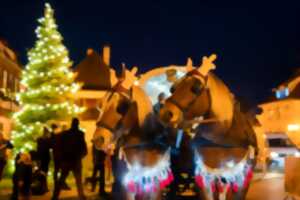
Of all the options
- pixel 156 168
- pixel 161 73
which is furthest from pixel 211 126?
pixel 161 73

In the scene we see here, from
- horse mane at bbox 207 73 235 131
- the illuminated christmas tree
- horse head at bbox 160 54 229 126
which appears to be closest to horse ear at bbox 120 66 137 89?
horse head at bbox 160 54 229 126

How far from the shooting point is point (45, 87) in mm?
22062

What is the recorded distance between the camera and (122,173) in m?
8.21

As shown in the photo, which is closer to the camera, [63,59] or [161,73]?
[161,73]

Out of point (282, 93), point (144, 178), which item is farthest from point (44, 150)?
point (282, 93)

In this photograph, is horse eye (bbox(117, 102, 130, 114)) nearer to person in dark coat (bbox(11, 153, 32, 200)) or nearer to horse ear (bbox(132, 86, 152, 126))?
horse ear (bbox(132, 86, 152, 126))

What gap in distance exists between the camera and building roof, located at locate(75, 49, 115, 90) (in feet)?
113

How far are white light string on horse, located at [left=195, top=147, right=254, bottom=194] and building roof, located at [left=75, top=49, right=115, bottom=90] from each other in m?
26.1

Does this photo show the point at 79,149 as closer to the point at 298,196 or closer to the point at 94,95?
the point at 298,196

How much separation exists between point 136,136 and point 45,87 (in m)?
14.5

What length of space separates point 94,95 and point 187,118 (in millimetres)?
25806

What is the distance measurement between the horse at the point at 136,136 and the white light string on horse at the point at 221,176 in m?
0.72

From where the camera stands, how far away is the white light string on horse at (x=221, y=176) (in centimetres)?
752

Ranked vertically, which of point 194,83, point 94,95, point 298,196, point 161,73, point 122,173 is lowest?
point 298,196
